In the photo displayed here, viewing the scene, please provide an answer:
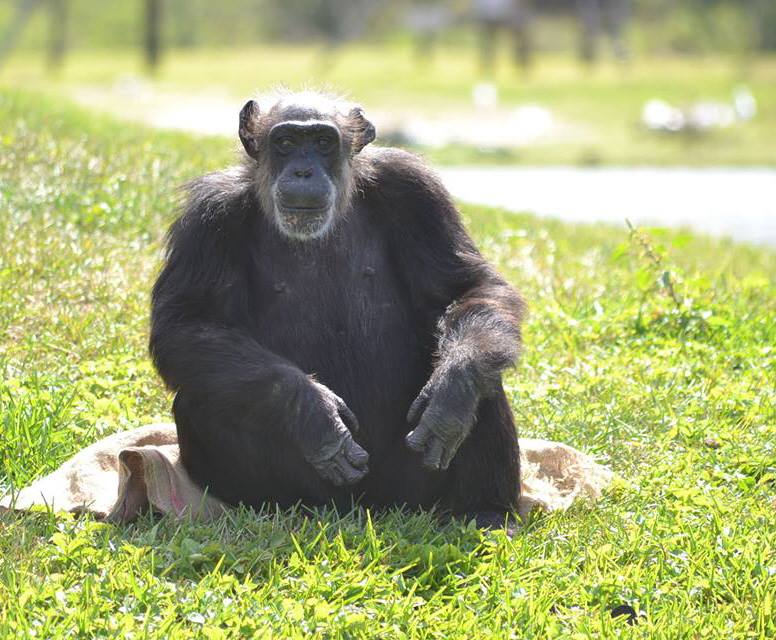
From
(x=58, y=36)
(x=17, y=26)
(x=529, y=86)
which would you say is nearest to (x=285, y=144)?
(x=17, y=26)

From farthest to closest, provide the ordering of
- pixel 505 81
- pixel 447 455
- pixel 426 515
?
1. pixel 505 81
2. pixel 426 515
3. pixel 447 455

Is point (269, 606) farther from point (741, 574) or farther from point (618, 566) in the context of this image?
point (741, 574)

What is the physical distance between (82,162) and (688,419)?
15.5ft

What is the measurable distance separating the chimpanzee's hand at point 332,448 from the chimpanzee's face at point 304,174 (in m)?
0.75

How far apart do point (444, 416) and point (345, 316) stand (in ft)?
2.19

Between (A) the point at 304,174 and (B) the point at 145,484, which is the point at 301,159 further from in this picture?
(B) the point at 145,484

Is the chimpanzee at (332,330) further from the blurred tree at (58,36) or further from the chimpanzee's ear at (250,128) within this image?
the blurred tree at (58,36)

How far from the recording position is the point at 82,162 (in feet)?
28.3

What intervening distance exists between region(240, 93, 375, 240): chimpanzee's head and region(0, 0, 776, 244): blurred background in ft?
2.02

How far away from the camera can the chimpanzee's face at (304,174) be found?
184 inches

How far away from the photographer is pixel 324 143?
4840 mm

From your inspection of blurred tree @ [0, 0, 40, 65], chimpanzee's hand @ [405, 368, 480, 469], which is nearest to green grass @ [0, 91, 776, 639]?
chimpanzee's hand @ [405, 368, 480, 469]

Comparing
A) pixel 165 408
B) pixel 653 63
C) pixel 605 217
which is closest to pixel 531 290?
pixel 165 408

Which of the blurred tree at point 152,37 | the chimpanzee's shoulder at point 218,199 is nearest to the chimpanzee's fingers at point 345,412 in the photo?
the chimpanzee's shoulder at point 218,199
